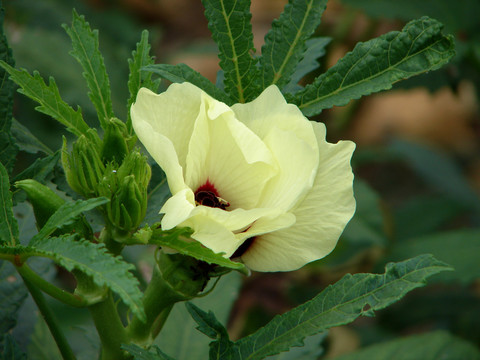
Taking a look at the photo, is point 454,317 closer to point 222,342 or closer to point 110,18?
point 222,342

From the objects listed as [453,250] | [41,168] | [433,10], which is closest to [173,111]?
[41,168]

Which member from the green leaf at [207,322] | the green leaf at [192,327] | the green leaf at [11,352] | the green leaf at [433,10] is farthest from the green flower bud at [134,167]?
the green leaf at [433,10]

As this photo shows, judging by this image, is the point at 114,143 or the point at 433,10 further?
the point at 433,10

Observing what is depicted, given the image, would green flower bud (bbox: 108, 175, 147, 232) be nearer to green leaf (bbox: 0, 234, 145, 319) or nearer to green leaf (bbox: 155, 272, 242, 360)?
green leaf (bbox: 0, 234, 145, 319)

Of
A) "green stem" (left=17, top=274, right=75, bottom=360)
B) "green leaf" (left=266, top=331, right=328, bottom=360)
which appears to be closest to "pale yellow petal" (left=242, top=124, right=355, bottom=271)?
"green stem" (left=17, top=274, right=75, bottom=360)

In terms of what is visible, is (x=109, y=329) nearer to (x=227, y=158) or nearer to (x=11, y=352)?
(x=11, y=352)

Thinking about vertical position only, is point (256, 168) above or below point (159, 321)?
above
